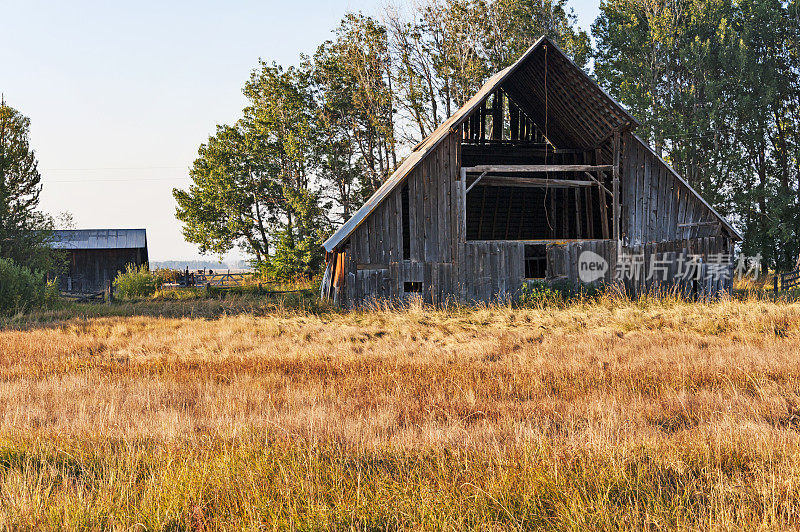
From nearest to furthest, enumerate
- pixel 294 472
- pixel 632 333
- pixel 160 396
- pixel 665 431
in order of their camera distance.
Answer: pixel 294 472 < pixel 665 431 < pixel 160 396 < pixel 632 333

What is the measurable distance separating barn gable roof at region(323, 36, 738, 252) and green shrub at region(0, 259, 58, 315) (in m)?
13.0

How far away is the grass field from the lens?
3.87 m

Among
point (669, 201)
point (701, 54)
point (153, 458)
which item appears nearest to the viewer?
point (153, 458)

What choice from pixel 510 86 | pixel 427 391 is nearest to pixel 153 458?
pixel 427 391

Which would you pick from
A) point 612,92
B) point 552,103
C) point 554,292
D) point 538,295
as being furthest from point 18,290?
point 612,92

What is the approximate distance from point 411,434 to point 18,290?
22.7m

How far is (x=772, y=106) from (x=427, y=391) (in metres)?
36.3

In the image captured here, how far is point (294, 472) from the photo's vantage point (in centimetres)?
445

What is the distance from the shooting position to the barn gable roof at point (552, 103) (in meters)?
18.1

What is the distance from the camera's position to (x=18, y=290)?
72.7ft

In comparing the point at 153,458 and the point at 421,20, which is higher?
the point at 421,20

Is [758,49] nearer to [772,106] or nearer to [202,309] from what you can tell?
[772,106]

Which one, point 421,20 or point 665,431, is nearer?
point 665,431

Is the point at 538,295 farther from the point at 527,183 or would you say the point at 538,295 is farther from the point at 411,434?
the point at 411,434
